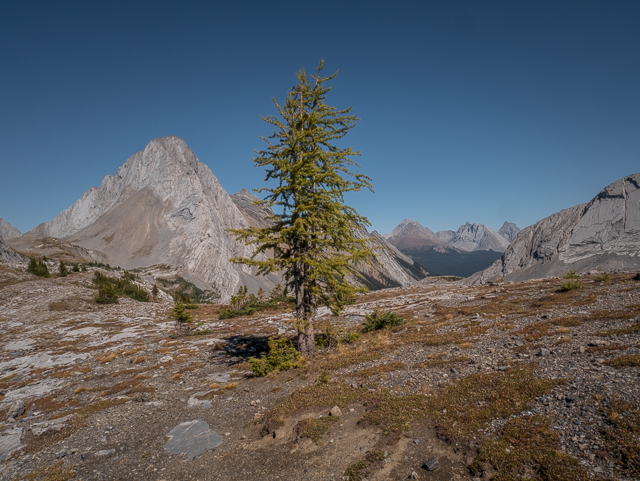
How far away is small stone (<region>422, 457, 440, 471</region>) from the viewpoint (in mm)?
7073

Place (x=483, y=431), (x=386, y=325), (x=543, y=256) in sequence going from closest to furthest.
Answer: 1. (x=483, y=431)
2. (x=386, y=325)
3. (x=543, y=256)

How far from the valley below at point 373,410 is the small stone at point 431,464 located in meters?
0.04

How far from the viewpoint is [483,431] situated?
780cm

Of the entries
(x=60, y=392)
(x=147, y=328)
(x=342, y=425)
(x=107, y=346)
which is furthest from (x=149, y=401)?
(x=147, y=328)

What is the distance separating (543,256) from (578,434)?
630ft

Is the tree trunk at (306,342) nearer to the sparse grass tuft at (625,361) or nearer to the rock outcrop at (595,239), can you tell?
the sparse grass tuft at (625,361)

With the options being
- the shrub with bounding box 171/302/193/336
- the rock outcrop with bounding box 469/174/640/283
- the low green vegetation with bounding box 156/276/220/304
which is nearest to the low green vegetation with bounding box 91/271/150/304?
the shrub with bounding box 171/302/193/336

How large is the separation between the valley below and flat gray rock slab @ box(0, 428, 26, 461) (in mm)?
59

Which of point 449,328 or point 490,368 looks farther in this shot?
point 449,328

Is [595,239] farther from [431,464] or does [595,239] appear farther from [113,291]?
[113,291]

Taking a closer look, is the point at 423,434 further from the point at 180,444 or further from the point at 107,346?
the point at 107,346

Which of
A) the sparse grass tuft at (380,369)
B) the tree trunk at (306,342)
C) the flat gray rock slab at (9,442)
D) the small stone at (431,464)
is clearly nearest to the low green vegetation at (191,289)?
the tree trunk at (306,342)

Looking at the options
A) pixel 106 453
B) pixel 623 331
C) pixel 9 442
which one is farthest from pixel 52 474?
pixel 623 331

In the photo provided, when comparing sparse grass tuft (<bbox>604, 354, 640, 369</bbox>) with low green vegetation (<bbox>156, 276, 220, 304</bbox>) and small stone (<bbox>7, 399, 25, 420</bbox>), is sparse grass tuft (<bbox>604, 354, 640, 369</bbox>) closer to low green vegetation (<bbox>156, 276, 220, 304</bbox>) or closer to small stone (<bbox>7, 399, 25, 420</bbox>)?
small stone (<bbox>7, 399, 25, 420</bbox>)
